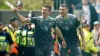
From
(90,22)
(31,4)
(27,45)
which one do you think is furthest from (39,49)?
(31,4)

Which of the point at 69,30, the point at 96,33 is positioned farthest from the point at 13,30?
the point at 96,33

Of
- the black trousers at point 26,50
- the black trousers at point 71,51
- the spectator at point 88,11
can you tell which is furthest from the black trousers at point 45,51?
the spectator at point 88,11

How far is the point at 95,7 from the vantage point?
20.6 meters

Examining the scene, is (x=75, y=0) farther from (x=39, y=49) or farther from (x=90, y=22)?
(x=39, y=49)

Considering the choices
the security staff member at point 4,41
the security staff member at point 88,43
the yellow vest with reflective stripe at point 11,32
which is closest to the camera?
the security staff member at point 4,41

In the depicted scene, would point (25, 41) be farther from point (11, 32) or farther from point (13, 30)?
point (11, 32)

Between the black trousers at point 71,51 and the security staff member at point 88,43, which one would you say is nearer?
the black trousers at point 71,51

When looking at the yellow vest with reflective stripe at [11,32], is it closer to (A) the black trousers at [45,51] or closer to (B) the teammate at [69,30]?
(B) the teammate at [69,30]

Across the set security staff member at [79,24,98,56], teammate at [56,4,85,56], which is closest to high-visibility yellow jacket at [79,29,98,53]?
security staff member at [79,24,98,56]

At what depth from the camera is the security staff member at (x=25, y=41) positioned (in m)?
17.7

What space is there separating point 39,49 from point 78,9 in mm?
5276

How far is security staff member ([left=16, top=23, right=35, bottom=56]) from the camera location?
17672mm

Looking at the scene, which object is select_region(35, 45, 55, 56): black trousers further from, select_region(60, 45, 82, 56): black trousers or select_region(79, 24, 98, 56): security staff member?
select_region(79, 24, 98, 56): security staff member

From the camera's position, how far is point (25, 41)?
17.7 metres
